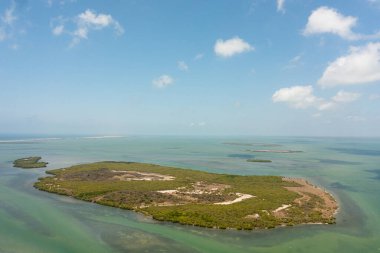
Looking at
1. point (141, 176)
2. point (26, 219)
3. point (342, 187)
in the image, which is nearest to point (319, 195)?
point (342, 187)


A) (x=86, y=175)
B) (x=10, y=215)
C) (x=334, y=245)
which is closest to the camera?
(x=334, y=245)

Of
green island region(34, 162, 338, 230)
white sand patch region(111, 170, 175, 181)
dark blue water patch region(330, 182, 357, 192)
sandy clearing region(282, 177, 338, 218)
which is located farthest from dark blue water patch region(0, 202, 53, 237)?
dark blue water patch region(330, 182, 357, 192)

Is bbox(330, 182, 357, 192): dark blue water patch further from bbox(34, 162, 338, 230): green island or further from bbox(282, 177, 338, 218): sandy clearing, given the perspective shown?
bbox(34, 162, 338, 230): green island

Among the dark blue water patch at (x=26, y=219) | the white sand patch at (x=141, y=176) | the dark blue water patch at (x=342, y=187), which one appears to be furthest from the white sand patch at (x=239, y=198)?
the dark blue water patch at (x=26, y=219)

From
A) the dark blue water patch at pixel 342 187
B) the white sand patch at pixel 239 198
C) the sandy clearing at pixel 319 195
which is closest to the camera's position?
the sandy clearing at pixel 319 195

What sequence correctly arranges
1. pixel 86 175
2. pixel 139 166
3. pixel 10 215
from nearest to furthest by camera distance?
pixel 10 215, pixel 86 175, pixel 139 166

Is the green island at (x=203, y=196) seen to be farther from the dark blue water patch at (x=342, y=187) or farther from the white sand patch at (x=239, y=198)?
the dark blue water patch at (x=342, y=187)

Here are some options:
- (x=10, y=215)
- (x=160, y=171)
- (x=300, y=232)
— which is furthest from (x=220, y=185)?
(x=10, y=215)

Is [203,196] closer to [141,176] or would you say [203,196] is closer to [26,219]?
[141,176]

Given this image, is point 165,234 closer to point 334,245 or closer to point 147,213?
point 147,213
